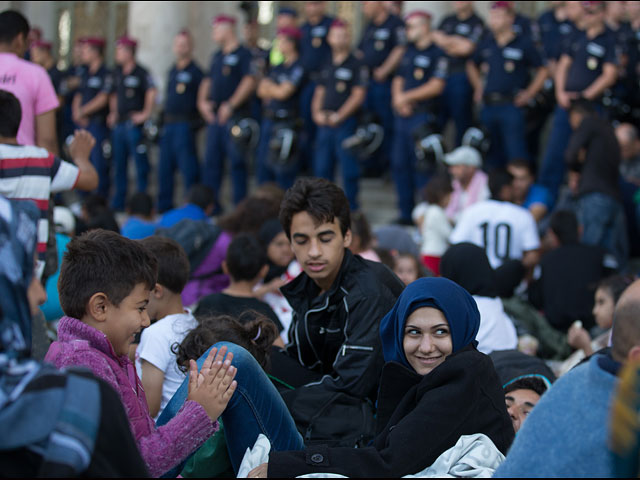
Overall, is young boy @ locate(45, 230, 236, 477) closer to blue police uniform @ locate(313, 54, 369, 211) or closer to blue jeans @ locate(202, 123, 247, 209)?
blue police uniform @ locate(313, 54, 369, 211)

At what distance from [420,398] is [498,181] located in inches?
145

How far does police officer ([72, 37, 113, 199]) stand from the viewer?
1101cm

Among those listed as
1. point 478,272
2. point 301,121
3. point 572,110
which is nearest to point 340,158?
point 301,121

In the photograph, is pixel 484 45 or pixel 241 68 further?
pixel 241 68

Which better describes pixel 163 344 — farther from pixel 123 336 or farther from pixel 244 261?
pixel 244 261

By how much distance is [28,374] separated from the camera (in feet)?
4.99

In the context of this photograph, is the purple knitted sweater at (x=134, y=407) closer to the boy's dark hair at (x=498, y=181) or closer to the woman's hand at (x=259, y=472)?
the woman's hand at (x=259, y=472)

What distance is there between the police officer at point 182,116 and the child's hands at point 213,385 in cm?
765

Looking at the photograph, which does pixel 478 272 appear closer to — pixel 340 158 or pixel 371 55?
pixel 340 158

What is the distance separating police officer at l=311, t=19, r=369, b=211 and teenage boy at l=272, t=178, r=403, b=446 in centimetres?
483

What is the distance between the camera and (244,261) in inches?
167

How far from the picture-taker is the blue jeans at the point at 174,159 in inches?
390

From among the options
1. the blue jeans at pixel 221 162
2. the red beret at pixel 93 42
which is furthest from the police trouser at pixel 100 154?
the blue jeans at pixel 221 162

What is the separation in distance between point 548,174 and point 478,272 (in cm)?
410
